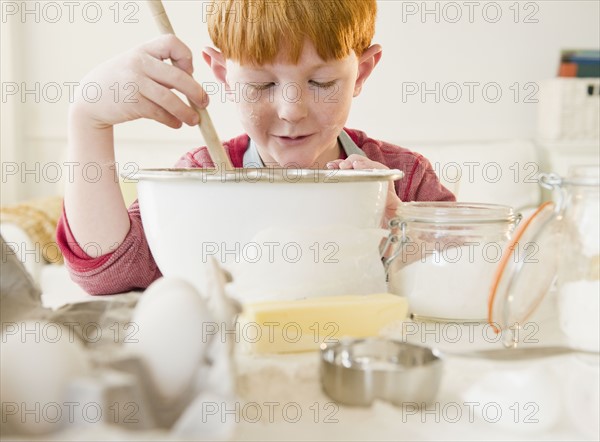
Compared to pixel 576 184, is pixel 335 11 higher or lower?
higher

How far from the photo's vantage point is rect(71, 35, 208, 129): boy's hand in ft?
1.98

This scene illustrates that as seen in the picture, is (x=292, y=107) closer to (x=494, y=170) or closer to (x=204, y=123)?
(x=204, y=123)

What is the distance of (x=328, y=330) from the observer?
1.47 ft

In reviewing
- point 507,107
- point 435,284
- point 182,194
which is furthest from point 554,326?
point 507,107

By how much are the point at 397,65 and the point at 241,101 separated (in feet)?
6.43

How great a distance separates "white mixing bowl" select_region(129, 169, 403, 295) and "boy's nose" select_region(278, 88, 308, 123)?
1.13 feet

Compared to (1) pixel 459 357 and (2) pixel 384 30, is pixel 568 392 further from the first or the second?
(2) pixel 384 30

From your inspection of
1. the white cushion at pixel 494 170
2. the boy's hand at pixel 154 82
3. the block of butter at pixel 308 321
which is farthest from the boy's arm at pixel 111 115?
the white cushion at pixel 494 170

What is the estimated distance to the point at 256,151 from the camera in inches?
43.9

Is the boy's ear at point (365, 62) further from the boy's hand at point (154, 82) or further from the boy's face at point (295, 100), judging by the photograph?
the boy's hand at point (154, 82)

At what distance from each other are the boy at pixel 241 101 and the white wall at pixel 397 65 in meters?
1.66

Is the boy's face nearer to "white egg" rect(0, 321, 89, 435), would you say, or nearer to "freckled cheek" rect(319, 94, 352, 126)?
"freckled cheek" rect(319, 94, 352, 126)

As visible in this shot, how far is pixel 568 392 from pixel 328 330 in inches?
5.8

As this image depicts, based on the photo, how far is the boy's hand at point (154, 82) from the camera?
604 mm
